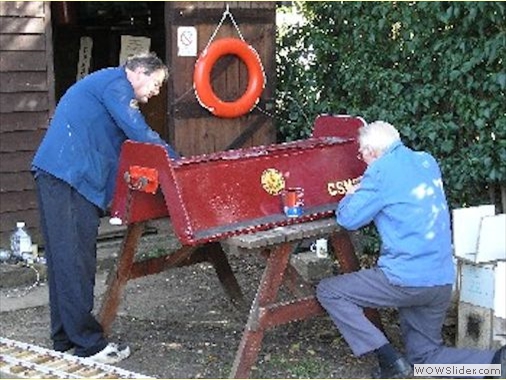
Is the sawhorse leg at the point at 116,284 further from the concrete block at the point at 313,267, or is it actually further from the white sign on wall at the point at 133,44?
the white sign on wall at the point at 133,44

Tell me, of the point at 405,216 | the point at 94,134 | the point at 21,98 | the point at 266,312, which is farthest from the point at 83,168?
the point at 21,98

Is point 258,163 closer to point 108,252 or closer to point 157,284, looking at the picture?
point 157,284

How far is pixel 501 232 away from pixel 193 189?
72.8 inches

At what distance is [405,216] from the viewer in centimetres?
450

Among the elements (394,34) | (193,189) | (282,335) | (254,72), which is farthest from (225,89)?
(193,189)

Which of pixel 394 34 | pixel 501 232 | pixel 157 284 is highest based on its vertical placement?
pixel 394 34

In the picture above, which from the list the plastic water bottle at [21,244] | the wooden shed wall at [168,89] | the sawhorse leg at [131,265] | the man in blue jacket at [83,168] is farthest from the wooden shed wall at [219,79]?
the man in blue jacket at [83,168]

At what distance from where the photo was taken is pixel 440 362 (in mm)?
4695

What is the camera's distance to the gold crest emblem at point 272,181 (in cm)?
473

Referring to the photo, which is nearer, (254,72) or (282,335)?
(282,335)

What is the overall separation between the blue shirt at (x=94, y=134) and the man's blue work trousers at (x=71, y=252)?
7 cm

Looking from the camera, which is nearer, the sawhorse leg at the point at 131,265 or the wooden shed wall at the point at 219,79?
the sawhorse leg at the point at 131,265

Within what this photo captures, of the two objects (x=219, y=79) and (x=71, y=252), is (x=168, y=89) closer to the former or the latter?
(x=219, y=79)

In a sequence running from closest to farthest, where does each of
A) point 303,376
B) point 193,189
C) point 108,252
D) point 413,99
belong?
point 193,189 < point 303,376 < point 413,99 < point 108,252
